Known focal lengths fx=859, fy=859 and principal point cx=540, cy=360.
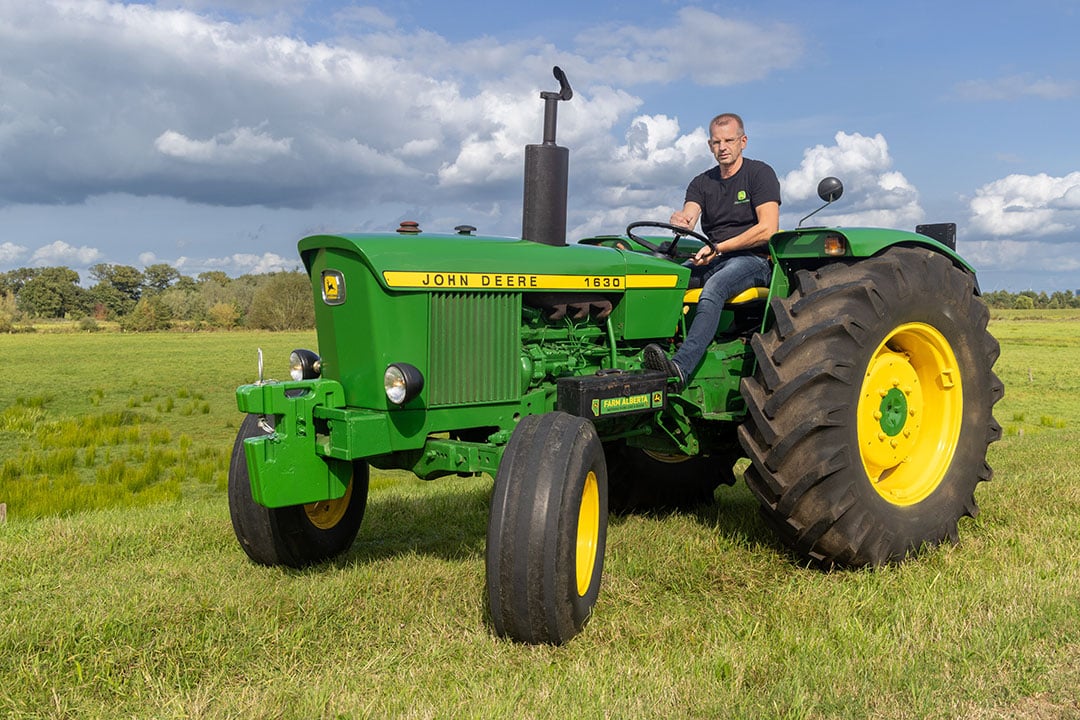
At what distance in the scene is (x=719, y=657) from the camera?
3260 millimetres

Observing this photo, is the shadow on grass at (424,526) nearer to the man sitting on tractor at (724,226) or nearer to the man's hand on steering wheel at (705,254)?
the man sitting on tractor at (724,226)

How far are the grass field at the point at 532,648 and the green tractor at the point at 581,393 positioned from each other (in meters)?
0.30

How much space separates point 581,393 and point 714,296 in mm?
1171

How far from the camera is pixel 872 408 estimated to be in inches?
181

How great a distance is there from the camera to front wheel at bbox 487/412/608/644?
11.0 ft

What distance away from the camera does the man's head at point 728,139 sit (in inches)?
207

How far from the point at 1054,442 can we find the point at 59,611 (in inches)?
473

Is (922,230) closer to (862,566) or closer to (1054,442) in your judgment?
(862,566)

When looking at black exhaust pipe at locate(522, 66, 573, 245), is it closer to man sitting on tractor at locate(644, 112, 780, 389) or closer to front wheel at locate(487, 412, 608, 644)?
man sitting on tractor at locate(644, 112, 780, 389)

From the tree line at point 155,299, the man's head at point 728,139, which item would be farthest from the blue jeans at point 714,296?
the tree line at point 155,299

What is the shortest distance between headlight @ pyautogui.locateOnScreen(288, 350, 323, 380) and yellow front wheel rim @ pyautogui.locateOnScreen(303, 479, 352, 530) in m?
0.67

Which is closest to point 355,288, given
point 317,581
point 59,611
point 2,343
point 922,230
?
point 317,581

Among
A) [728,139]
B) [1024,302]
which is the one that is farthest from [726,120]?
[1024,302]

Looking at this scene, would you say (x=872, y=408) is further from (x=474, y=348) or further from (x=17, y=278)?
(x=17, y=278)
